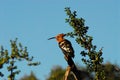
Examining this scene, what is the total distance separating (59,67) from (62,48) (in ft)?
245

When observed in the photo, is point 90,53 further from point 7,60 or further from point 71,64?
point 7,60

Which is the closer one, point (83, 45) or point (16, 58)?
point (83, 45)

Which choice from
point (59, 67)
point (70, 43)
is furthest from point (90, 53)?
point (59, 67)

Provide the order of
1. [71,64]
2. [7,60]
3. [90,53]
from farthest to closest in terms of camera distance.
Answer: [7,60] → [90,53] → [71,64]

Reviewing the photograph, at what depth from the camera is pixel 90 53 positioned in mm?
16484

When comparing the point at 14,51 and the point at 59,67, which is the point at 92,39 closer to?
the point at 14,51

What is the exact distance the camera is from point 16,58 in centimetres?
4366

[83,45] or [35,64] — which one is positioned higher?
[35,64]

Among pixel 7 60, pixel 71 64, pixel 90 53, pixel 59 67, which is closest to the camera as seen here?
pixel 71 64

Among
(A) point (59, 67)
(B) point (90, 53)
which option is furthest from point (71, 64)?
(A) point (59, 67)

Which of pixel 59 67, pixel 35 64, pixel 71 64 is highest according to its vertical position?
pixel 59 67

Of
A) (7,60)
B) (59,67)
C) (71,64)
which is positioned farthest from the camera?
(59,67)

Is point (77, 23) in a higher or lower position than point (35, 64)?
lower

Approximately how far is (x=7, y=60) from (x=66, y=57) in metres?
30.2
